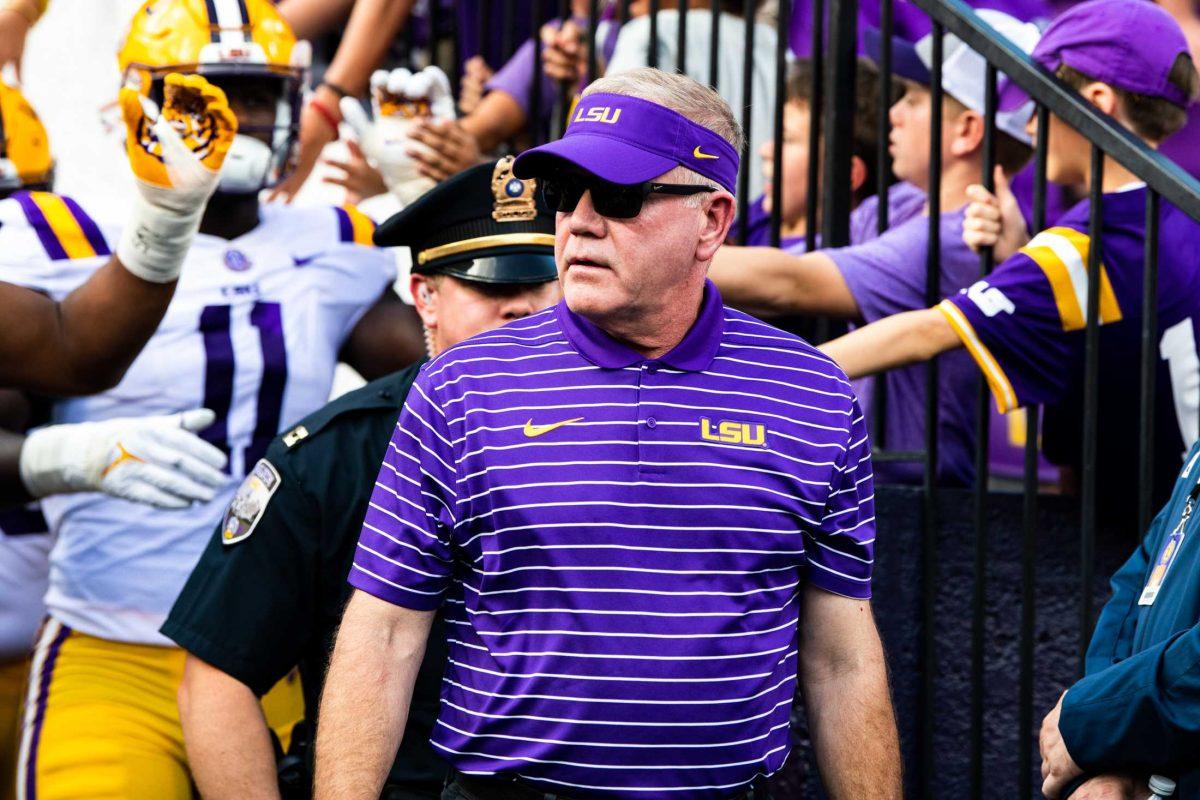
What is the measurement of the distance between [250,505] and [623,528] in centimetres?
103

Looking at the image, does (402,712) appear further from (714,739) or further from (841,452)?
(841,452)

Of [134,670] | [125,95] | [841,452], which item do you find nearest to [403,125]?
[125,95]

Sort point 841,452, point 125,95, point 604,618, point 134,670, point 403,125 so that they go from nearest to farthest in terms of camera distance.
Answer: point 604,618, point 841,452, point 125,95, point 134,670, point 403,125

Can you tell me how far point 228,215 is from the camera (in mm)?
4445

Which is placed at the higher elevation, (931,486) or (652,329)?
(652,329)

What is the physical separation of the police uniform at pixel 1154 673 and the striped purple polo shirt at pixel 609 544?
522mm

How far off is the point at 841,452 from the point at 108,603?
2.05 meters

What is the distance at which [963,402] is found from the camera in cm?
461

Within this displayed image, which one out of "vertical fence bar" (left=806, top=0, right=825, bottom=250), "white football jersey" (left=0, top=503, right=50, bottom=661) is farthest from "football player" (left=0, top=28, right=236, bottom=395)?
"vertical fence bar" (left=806, top=0, right=825, bottom=250)

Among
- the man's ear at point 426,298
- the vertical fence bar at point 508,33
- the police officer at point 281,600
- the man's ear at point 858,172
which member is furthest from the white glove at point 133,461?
the vertical fence bar at point 508,33

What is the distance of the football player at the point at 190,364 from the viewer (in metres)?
3.76

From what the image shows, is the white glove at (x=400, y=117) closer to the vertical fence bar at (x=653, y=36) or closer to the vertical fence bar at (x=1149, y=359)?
the vertical fence bar at (x=653, y=36)

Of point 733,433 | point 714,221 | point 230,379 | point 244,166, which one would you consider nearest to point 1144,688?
point 733,433

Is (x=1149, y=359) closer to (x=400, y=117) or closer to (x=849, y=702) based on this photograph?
(x=849, y=702)
